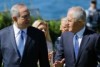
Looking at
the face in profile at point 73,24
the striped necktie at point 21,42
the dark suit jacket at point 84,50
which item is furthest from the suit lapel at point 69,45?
the striped necktie at point 21,42

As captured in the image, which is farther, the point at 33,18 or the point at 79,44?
the point at 33,18

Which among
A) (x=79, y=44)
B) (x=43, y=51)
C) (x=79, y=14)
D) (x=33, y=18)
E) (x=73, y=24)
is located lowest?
(x=33, y=18)

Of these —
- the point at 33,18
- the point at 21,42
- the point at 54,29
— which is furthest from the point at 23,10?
the point at 54,29

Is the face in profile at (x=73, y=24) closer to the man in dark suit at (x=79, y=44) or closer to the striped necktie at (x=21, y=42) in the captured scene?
the man in dark suit at (x=79, y=44)

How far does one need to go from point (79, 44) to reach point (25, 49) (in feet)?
2.44

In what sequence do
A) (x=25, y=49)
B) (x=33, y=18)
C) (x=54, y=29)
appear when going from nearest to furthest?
1. (x=25, y=49)
2. (x=33, y=18)
3. (x=54, y=29)

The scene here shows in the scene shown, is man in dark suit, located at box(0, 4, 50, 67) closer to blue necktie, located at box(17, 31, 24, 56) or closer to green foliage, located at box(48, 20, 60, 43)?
blue necktie, located at box(17, 31, 24, 56)

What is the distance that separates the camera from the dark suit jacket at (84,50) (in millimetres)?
6797

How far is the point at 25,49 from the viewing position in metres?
6.93

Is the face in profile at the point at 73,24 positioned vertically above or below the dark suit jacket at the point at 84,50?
above

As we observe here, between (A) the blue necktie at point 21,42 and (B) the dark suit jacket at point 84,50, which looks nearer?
(B) the dark suit jacket at point 84,50

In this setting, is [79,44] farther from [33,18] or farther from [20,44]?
[33,18]

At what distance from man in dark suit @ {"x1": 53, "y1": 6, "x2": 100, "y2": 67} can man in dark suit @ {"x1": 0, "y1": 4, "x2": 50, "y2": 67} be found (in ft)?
1.06

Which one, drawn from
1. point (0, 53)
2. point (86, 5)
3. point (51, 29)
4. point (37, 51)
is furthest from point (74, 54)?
point (86, 5)
